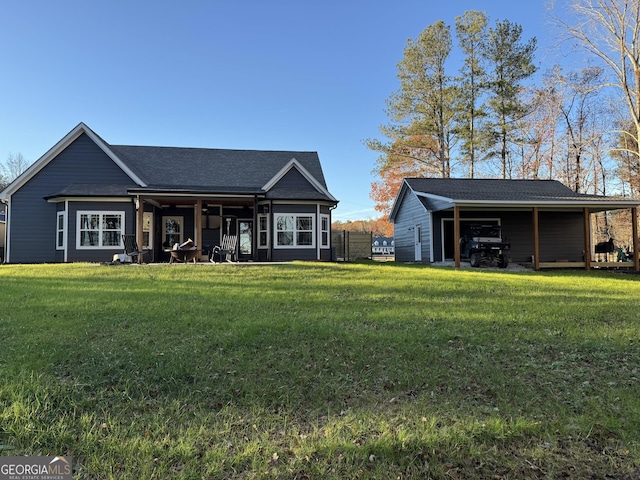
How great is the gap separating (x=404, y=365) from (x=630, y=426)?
1.80 metres

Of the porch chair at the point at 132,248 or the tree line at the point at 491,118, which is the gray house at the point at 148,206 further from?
the tree line at the point at 491,118

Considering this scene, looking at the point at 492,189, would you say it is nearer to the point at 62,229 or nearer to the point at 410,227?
the point at 410,227

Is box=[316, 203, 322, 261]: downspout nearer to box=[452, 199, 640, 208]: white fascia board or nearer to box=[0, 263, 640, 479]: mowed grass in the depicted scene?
box=[452, 199, 640, 208]: white fascia board

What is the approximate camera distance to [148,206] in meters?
16.1

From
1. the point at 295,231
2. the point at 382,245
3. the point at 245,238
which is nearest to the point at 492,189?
the point at 295,231

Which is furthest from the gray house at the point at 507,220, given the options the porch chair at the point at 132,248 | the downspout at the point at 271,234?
the porch chair at the point at 132,248

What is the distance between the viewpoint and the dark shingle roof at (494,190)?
51.1 ft

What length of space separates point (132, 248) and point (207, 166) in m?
5.89

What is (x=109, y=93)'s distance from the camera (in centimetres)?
1764

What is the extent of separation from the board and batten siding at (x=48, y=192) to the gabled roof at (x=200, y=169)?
0.90 ft

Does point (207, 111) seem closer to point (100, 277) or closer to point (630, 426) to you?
point (100, 277)

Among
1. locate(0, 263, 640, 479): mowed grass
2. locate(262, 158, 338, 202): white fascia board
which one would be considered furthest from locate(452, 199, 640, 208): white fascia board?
locate(0, 263, 640, 479): mowed grass

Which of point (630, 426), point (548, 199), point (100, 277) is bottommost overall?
point (630, 426)

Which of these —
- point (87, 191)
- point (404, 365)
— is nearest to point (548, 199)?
point (404, 365)
